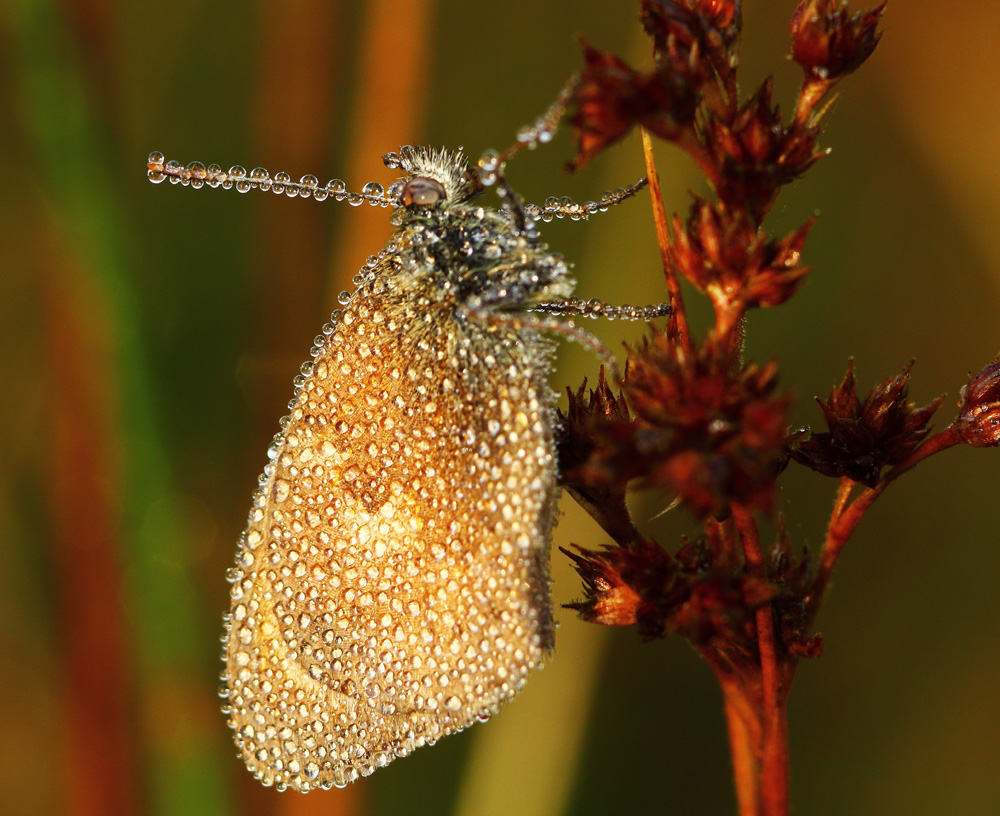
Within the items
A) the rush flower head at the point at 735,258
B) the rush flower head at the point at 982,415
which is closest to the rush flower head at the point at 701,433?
the rush flower head at the point at 735,258

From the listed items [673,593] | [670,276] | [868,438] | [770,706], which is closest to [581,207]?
[670,276]

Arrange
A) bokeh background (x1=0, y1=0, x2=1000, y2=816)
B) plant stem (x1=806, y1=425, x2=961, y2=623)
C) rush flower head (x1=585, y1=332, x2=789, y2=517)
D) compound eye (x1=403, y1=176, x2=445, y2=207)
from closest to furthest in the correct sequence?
rush flower head (x1=585, y1=332, x2=789, y2=517)
plant stem (x1=806, y1=425, x2=961, y2=623)
compound eye (x1=403, y1=176, x2=445, y2=207)
bokeh background (x1=0, y1=0, x2=1000, y2=816)

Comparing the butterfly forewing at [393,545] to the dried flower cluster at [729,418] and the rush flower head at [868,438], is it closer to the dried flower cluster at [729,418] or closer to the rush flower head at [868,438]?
the dried flower cluster at [729,418]

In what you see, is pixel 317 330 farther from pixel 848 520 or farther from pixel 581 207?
pixel 848 520

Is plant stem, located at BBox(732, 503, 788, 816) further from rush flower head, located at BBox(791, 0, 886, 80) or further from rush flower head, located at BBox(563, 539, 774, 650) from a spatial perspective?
rush flower head, located at BBox(791, 0, 886, 80)

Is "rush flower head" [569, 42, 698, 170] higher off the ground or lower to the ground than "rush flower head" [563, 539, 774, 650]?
higher

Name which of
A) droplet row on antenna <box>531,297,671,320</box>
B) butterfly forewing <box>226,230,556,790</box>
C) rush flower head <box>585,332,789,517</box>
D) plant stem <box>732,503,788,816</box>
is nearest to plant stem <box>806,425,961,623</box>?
plant stem <box>732,503,788,816</box>
